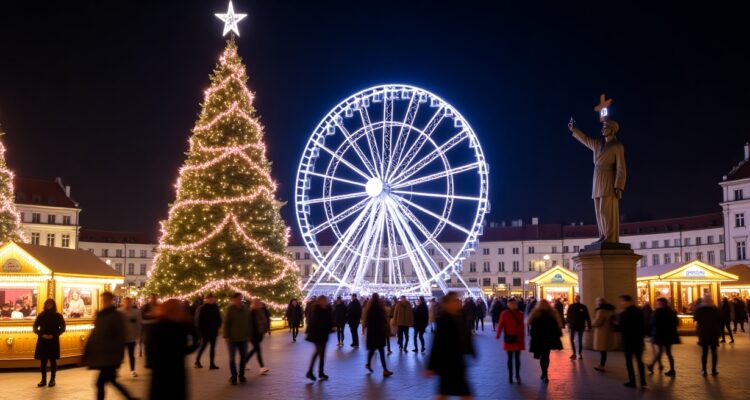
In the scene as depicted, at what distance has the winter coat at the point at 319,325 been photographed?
615 inches

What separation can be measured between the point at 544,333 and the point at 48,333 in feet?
32.0

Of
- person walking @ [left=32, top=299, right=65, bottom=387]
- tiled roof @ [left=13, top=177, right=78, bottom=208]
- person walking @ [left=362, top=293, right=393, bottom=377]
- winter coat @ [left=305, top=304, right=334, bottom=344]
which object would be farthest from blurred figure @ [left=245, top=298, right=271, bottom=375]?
tiled roof @ [left=13, top=177, right=78, bottom=208]

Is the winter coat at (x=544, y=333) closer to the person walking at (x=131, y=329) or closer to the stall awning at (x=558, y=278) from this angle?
the person walking at (x=131, y=329)

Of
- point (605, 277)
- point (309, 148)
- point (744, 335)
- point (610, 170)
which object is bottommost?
point (744, 335)

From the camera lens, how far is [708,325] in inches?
629

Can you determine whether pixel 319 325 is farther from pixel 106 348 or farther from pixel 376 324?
pixel 106 348

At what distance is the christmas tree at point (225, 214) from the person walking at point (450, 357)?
22.6 m

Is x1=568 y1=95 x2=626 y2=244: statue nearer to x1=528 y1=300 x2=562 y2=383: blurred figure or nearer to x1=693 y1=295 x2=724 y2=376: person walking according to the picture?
x1=693 y1=295 x2=724 y2=376: person walking

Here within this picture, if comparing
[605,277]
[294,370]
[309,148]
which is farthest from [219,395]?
[309,148]

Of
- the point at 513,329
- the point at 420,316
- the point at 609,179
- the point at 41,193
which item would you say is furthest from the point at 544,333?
the point at 41,193

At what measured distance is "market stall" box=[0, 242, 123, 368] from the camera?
18312 mm

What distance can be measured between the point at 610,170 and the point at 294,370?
10.1 m

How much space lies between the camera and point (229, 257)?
31.5 meters

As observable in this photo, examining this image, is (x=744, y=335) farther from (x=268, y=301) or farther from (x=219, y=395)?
(x=219, y=395)
